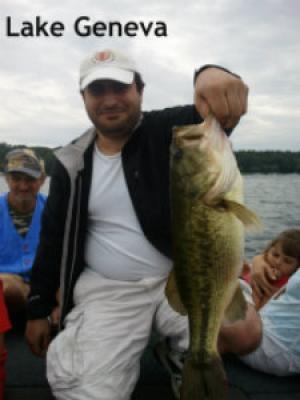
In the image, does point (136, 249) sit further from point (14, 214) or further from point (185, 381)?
point (14, 214)

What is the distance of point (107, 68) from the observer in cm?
362

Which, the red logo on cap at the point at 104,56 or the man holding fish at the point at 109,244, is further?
the red logo on cap at the point at 104,56

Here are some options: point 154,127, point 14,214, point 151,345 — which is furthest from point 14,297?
point 154,127

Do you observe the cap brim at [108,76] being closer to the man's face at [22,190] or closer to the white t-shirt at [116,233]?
the white t-shirt at [116,233]

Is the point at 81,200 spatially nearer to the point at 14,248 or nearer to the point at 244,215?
the point at 244,215

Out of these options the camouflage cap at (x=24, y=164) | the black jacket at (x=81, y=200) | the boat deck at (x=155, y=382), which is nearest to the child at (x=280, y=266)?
the boat deck at (x=155, y=382)

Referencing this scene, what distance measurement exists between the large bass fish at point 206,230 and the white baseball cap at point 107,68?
134 cm

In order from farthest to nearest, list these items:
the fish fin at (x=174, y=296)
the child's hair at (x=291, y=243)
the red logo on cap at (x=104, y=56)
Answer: the child's hair at (x=291, y=243) → the red logo on cap at (x=104, y=56) → the fish fin at (x=174, y=296)

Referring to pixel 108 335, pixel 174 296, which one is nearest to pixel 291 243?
pixel 108 335

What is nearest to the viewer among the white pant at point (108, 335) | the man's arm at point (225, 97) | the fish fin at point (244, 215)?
the fish fin at point (244, 215)

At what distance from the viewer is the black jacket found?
3.53 m

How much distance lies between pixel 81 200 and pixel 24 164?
7.52ft

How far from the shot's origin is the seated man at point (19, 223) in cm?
516

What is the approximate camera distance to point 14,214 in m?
5.56
